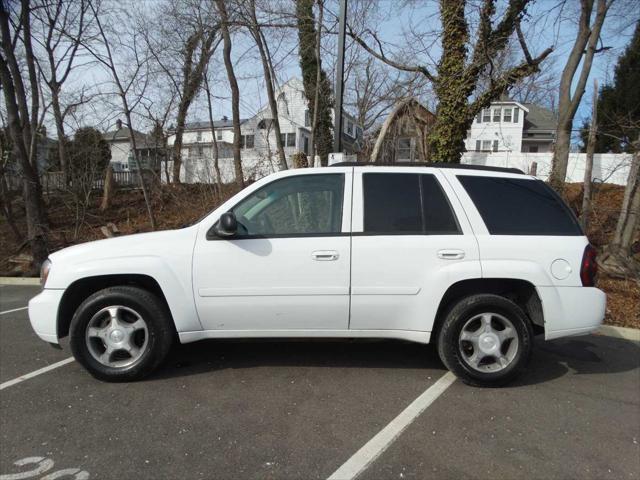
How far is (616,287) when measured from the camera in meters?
7.34

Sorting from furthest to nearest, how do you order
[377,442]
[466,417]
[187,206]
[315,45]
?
[187,206] < [315,45] < [466,417] < [377,442]

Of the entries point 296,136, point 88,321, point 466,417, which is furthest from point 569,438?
point 296,136

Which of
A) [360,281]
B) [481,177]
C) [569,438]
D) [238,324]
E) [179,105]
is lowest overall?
[569,438]

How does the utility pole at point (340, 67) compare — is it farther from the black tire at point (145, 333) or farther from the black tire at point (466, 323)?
the black tire at point (145, 333)

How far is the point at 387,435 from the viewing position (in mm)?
3041

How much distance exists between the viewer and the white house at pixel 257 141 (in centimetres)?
1777

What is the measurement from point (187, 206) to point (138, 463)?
14.6 m

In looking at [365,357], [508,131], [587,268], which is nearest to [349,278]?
[365,357]

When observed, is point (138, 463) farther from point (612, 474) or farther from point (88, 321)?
point (612, 474)

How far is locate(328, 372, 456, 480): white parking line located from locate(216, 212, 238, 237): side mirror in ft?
6.16

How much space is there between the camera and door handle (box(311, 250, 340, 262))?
3.65 meters

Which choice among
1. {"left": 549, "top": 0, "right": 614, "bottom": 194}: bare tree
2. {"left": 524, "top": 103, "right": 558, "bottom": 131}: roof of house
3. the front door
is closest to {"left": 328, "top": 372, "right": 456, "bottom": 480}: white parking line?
the front door

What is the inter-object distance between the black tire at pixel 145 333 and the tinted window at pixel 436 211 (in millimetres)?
2396

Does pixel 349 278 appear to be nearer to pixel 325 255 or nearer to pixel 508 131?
pixel 325 255
